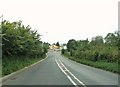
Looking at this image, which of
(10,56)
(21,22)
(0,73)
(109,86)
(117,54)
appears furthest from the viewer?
(21,22)

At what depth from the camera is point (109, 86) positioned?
17266 millimetres

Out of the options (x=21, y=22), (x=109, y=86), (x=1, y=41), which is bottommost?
(x=109, y=86)

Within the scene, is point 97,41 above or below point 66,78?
above

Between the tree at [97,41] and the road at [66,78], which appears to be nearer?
the road at [66,78]

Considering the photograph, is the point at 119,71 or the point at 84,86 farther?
the point at 119,71

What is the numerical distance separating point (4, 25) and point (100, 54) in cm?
2687

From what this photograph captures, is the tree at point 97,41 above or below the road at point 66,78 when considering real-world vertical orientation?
above

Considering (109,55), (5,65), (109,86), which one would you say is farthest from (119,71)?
(109,55)

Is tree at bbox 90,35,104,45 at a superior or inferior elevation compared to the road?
superior

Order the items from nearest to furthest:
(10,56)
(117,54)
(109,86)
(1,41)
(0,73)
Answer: (109,86) → (0,73) → (1,41) → (10,56) → (117,54)

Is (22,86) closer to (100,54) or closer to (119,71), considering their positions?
(119,71)

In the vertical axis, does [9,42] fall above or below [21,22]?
below

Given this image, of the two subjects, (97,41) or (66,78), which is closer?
(66,78)

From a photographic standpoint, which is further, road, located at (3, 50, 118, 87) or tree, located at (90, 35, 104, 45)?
tree, located at (90, 35, 104, 45)
